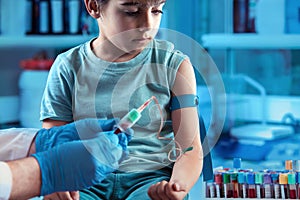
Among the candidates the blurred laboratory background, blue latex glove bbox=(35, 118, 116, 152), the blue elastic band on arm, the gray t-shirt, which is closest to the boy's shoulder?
the gray t-shirt

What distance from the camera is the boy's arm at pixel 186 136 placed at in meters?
1.04

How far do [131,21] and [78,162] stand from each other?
0.31m

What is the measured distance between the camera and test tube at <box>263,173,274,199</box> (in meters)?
1.14

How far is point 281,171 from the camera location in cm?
118

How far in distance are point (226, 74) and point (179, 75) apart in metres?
2.09

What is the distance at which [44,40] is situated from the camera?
3.26m

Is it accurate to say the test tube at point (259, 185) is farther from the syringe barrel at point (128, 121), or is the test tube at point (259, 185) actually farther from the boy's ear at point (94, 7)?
the boy's ear at point (94, 7)

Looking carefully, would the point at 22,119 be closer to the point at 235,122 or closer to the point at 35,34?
the point at 35,34

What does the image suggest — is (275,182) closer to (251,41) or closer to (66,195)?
(66,195)

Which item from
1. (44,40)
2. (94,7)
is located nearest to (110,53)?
(94,7)

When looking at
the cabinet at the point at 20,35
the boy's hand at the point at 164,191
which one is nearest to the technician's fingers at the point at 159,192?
the boy's hand at the point at 164,191

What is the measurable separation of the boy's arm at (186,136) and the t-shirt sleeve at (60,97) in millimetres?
211

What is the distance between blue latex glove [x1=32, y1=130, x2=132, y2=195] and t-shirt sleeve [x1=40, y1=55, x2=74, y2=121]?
0.24 m

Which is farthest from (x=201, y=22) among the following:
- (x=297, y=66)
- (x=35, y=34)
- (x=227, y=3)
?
(x=35, y=34)
